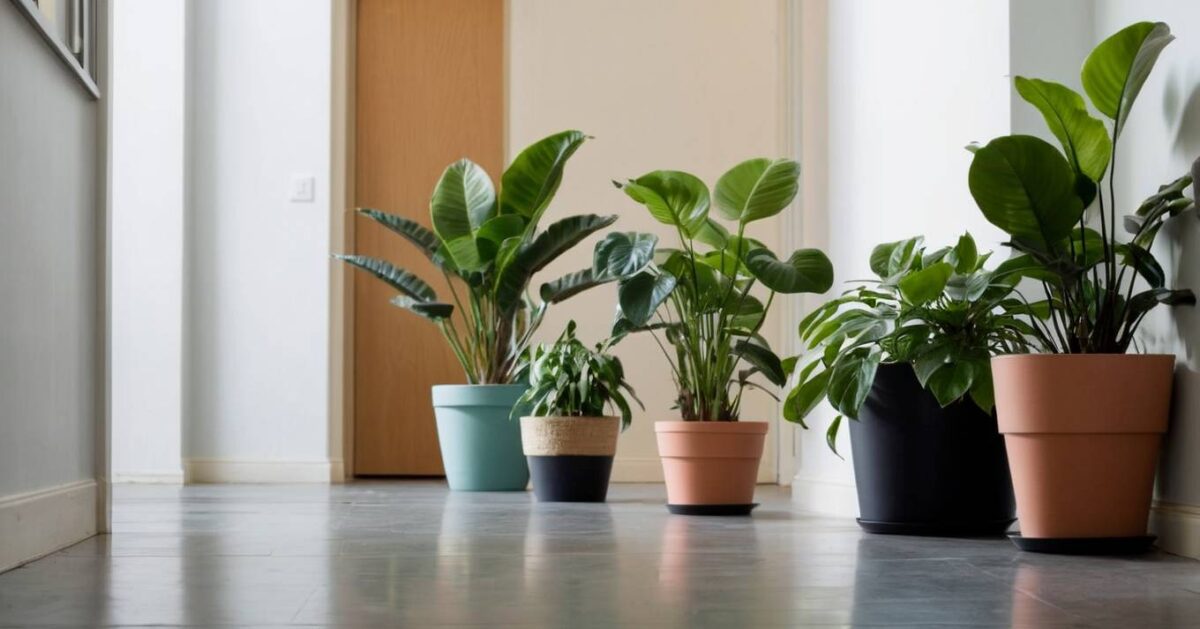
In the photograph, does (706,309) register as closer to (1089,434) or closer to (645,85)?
(1089,434)

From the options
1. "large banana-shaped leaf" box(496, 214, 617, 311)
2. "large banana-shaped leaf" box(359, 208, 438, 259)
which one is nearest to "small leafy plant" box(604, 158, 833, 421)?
"large banana-shaped leaf" box(496, 214, 617, 311)

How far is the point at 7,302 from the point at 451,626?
1.05 meters

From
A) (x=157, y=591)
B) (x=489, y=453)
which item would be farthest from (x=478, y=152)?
(x=157, y=591)

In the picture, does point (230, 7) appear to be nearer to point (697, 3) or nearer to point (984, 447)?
point (697, 3)

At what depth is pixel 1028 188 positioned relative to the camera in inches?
90.6

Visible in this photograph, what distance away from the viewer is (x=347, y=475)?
527 centimetres

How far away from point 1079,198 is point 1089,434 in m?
0.42

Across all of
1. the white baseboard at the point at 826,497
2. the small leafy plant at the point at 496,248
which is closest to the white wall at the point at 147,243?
the small leafy plant at the point at 496,248

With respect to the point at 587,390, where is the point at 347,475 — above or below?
below

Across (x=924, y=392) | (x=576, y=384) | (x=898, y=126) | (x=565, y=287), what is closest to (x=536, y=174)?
(x=565, y=287)

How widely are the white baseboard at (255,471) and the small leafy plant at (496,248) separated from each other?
2.70 ft

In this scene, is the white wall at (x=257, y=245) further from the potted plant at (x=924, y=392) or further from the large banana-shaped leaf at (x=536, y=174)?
the potted plant at (x=924, y=392)

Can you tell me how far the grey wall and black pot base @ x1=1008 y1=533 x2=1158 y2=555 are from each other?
175 cm

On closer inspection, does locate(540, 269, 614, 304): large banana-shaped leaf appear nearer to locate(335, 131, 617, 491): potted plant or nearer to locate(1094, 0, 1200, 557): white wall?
locate(335, 131, 617, 491): potted plant
